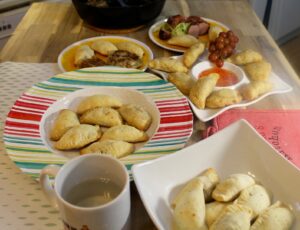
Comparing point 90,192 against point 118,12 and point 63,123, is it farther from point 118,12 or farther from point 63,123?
point 118,12

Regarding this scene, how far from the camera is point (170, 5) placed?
5.02ft

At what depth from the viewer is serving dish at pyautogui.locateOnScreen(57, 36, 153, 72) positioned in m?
1.11

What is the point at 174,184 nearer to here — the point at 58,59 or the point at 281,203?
the point at 281,203

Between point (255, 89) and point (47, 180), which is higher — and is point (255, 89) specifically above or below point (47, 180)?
below

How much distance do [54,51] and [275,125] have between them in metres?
0.69

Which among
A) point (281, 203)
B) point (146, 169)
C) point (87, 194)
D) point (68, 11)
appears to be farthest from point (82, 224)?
point (68, 11)

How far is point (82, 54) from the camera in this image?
3.69ft

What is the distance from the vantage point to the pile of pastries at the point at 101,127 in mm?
778

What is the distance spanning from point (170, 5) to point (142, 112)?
772 mm

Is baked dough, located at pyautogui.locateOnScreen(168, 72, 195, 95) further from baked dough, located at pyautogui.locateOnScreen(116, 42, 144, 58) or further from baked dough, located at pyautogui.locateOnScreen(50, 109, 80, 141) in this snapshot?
baked dough, located at pyautogui.locateOnScreen(50, 109, 80, 141)

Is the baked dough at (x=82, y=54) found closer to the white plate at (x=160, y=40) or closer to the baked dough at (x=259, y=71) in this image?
the white plate at (x=160, y=40)

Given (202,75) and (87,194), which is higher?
(87,194)

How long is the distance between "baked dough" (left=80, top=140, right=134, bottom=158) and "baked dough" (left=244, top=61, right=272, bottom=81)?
1.39ft

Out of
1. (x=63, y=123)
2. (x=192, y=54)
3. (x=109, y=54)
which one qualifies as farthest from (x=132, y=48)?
(x=63, y=123)
